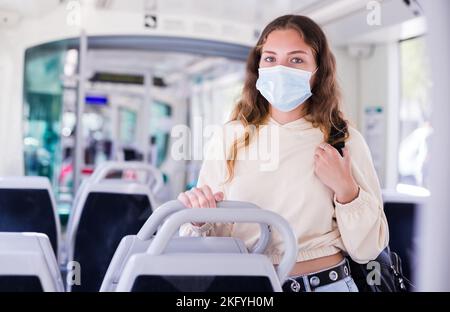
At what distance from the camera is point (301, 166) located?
174 cm

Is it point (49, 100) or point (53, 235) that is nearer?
point (53, 235)

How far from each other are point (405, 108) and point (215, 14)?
6.27ft

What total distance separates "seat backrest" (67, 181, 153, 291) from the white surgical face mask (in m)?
1.15

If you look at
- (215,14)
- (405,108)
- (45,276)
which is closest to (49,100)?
(215,14)

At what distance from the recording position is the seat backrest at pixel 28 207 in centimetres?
250

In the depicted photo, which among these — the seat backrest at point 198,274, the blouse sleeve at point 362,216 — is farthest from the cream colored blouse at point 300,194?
the seat backrest at point 198,274

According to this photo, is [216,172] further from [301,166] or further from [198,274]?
[198,274]

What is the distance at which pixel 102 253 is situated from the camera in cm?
267

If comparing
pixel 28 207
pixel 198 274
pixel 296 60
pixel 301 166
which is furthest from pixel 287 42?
pixel 28 207

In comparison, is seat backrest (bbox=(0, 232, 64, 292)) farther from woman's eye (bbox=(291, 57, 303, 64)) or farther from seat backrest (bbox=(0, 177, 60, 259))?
seat backrest (bbox=(0, 177, 60, 259))

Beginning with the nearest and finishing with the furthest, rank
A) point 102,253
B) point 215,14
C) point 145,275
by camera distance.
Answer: point 145,275 → point 102,253 → point 215,14

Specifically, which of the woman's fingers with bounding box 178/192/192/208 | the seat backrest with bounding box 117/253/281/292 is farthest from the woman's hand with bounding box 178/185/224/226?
the seat backrest with bounding box 117/253/281/292

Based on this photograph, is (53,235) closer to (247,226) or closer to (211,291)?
(247,226)

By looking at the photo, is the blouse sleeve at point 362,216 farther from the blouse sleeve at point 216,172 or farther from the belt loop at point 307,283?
the blouse sleeve at point 216,172
